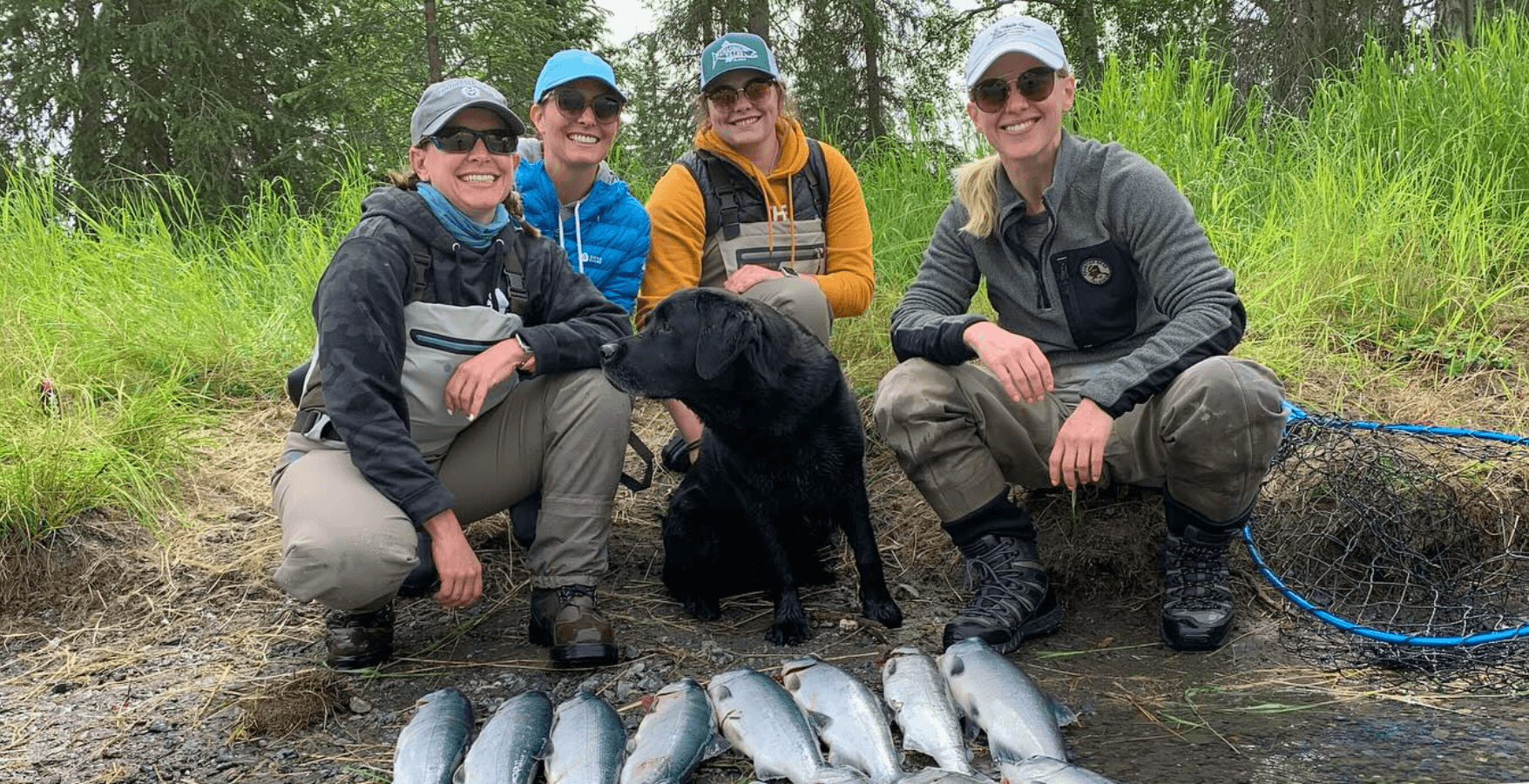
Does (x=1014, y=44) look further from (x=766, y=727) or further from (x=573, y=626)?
(x=573, y=626)

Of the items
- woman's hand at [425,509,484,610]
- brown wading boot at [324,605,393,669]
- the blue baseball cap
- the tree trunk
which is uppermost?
the tree trunk

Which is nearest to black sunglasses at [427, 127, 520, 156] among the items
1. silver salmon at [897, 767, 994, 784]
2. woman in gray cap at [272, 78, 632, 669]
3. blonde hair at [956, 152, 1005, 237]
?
woman in gray cap at [272, 78, 632, 669]

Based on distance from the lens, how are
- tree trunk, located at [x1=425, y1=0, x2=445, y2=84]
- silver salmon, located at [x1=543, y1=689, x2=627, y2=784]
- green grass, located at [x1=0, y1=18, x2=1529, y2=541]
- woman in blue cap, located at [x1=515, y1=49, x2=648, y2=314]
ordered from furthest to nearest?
tree trunk, located at [x1=425, y1=0, x2=445, y2=84] → green grass, located at [x1=0, y1=18, x2=1529, y2=541] → woman in blue cap, located at [x1=515, y1=49, x2=648, y2=314] → silver salmon, located at [x1=543, y1=689, x2=627, y2=784]

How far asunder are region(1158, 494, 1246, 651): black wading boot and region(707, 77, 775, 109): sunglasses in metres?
2.10

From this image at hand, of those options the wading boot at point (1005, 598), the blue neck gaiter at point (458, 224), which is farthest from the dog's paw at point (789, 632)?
the blue neck gaiter at point (458, 224)

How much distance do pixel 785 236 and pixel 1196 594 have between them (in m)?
2.07

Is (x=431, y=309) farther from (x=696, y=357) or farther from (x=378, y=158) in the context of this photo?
(x=378, y=158)

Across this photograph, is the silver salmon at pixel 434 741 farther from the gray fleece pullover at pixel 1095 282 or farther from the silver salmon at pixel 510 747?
the gray fleece pullover at pixel 1095 282

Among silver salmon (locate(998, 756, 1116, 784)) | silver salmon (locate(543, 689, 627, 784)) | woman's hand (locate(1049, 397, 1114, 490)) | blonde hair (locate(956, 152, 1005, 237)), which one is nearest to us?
silver salmon (locate(998, 756, 1116, 784))

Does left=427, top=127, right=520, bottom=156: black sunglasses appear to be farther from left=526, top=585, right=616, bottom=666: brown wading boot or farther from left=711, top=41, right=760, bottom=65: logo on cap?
left=526, top=585, right=616, bottom=666: brown wading boot

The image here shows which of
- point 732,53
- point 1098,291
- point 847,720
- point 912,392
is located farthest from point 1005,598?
point 732,53

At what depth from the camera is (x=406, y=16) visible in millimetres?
10711

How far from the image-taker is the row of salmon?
2.51 metres

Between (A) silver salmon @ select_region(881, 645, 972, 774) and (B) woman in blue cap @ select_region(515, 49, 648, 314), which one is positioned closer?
(A) silver salmon @ select_region(881, 645, 972, 774)
